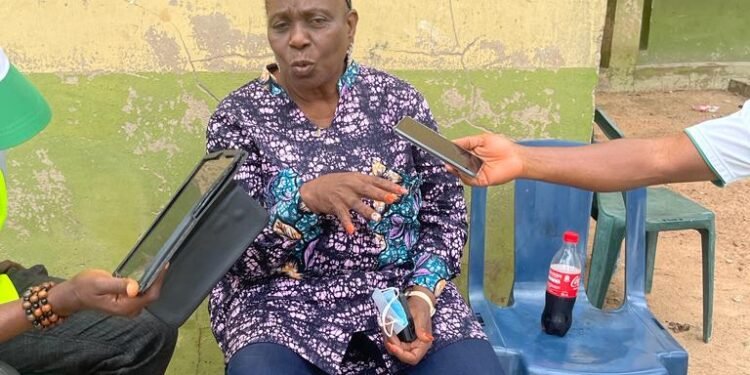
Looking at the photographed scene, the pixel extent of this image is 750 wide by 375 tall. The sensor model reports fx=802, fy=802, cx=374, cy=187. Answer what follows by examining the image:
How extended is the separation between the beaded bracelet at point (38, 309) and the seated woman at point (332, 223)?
0.50 meters

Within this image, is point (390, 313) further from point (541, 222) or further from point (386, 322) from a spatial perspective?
point (541, 222)

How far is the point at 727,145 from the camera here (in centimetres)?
191

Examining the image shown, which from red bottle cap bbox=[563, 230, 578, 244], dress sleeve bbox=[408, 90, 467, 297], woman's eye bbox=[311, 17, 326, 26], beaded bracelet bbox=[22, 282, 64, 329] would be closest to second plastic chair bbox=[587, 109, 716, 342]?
red bottle cap bbox=[563, 230, 578, 244]

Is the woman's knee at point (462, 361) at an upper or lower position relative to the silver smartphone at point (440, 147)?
lower

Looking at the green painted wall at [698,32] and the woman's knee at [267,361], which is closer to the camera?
the woman's knee at [267,361]

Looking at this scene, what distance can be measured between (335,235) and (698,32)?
8030 millimetres

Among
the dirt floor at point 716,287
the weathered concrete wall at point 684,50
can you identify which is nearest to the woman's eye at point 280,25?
the dirt floor at point 716,287

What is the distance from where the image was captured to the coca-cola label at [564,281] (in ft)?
8.79

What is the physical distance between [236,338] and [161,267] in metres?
0.59

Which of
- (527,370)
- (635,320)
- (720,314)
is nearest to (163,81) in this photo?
(527,370)

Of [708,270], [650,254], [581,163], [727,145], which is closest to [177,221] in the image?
[581,163]

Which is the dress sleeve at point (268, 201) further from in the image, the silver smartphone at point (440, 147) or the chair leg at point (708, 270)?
the chair leg at point (708, 270)

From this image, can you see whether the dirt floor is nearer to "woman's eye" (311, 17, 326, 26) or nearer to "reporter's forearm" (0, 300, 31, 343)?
"woman's eye" (311, 17, 326, 26)

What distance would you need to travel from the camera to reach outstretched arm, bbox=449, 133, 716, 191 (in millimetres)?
2068
